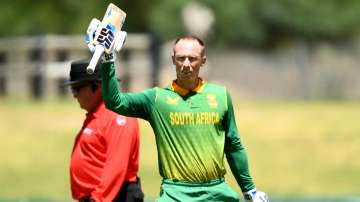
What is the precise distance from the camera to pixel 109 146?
310 inches

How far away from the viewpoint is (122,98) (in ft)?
23.2

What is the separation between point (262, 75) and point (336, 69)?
2.95 meters

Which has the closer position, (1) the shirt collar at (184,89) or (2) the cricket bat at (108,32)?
(2) the cricket bat at (108,32)

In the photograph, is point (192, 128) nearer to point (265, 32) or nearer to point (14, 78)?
point (14, 78)

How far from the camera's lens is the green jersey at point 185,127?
7.16 meters

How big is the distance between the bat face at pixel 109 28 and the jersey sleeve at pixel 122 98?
0.13 meters

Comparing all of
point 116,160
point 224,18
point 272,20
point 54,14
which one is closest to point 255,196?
point 116,160

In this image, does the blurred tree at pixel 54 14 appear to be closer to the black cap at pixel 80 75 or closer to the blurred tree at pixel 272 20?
the blurred tree at pixel 272 20

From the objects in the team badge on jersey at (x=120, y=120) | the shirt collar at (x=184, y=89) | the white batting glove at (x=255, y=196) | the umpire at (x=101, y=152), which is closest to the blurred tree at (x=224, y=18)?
the umpire at (x=101, y=152)

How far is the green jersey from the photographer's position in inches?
282

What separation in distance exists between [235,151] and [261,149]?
14.1 m

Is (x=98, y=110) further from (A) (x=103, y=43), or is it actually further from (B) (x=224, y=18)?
(B) (x=224, y=18)

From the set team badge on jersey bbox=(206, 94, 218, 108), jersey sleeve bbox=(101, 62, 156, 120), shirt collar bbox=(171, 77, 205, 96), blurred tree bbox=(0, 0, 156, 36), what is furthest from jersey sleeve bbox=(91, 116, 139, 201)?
blurred tree bbox=(0, 0, 156, 36)

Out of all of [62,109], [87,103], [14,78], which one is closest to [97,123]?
[87,103]
